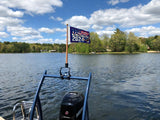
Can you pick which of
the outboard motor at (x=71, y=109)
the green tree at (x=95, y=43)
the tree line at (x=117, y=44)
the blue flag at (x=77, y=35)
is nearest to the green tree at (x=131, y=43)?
the tree line at (x=117, y=44)

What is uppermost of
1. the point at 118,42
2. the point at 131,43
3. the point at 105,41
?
the point at 105,41

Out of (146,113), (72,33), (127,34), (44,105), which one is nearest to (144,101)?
(146,113)

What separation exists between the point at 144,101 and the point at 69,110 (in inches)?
309

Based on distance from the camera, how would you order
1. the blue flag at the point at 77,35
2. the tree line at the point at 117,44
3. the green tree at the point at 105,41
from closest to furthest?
the blue flag at the point at 77,35
the tree line at the point at 117,44
the green tree at the point at 105,41

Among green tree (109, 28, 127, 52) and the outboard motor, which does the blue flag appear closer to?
the outboard motor

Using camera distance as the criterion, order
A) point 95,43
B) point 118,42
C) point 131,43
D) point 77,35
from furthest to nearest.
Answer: point 95,43
point 118,42
point 131,43
point 77,35

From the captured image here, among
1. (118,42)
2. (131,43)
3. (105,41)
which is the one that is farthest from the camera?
(105,41)

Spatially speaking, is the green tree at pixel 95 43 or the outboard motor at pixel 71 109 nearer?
the outboard motor at pixel 71 109

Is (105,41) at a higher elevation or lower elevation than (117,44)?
higher

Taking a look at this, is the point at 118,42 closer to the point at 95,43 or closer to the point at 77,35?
the point at 95,43

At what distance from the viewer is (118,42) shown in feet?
400

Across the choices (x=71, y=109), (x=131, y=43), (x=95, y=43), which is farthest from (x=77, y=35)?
(x=131, y=43)

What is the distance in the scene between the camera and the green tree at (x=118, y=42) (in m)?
122

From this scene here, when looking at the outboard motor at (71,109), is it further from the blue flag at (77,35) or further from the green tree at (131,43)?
the green tree at (131,43)
